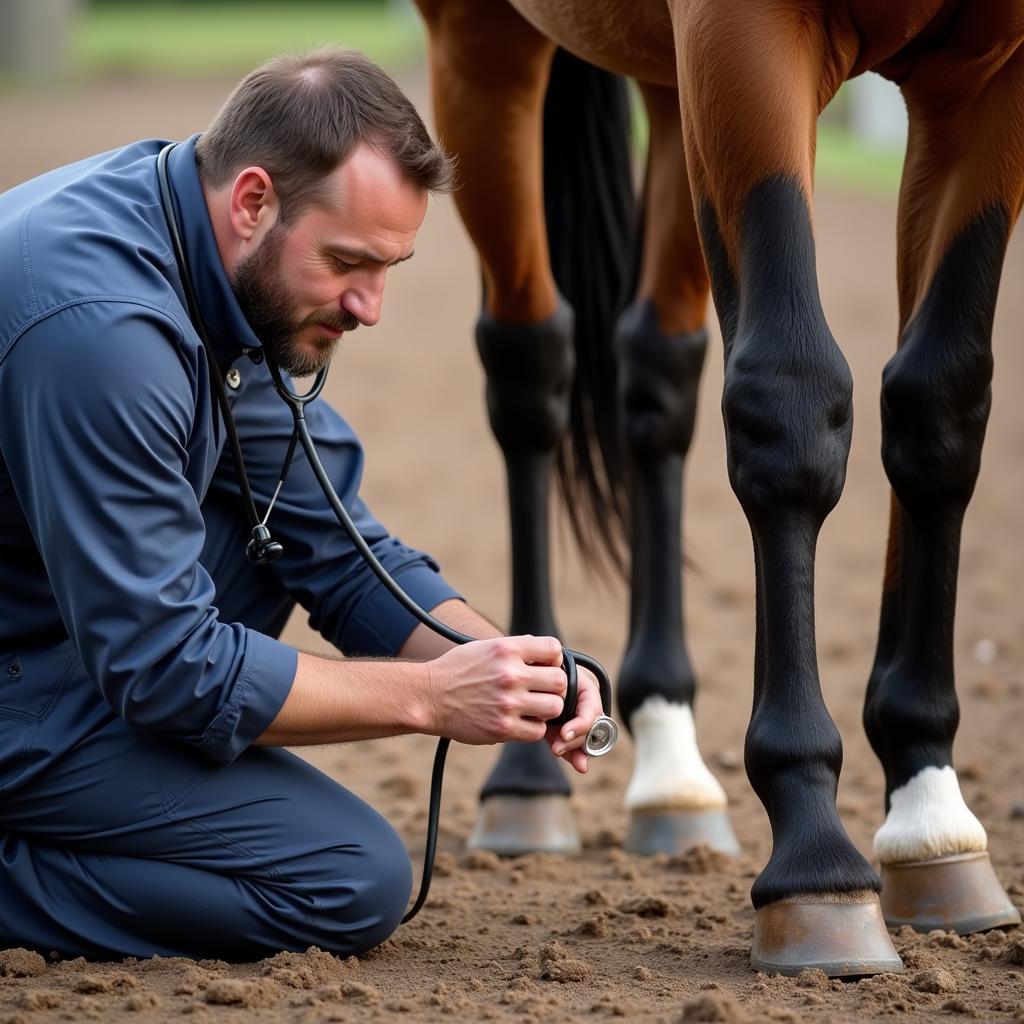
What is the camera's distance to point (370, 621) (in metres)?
2.61

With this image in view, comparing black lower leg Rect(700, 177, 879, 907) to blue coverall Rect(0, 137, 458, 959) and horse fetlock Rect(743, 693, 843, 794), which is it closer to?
horse fetlock Rect(743, 693, 843, 794)

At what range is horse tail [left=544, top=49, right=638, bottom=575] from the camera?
3887 mm

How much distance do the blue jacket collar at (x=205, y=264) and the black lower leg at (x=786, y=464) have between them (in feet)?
2.29

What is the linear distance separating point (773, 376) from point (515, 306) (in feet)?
4.65

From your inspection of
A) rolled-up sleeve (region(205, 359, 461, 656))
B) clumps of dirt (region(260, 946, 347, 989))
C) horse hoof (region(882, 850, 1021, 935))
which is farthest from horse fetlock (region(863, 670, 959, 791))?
clumps of dirt (region(260, 946, 347, 989))

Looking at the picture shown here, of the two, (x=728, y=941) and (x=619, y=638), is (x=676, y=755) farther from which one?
(x=619, y=638)

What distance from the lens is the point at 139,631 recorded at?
6.69ft

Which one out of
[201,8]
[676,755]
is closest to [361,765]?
[676,755]

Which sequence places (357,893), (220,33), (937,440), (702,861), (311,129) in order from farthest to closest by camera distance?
(220,33)
(702,861)
(937,440)
(357,893)
(311,129)

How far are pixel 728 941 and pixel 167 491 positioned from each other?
41.3 inches

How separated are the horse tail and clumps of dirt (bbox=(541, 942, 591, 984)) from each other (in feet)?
5.71

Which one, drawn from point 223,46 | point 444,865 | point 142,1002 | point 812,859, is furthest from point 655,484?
point 223,46

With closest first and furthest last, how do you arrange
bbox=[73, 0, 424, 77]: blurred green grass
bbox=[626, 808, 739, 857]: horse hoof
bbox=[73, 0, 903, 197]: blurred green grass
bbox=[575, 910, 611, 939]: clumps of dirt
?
1. bbox=[575, 910, 611, 939]: clumps of dirt
2. bbox=[626, 808, 739, 857]: horse hoof
3. bbox=[73, 0, 903, 197]: blurred green grass
4. bbox=[73, 0, 424, 77]: blurred green grass

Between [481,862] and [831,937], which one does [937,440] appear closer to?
[831,937]
